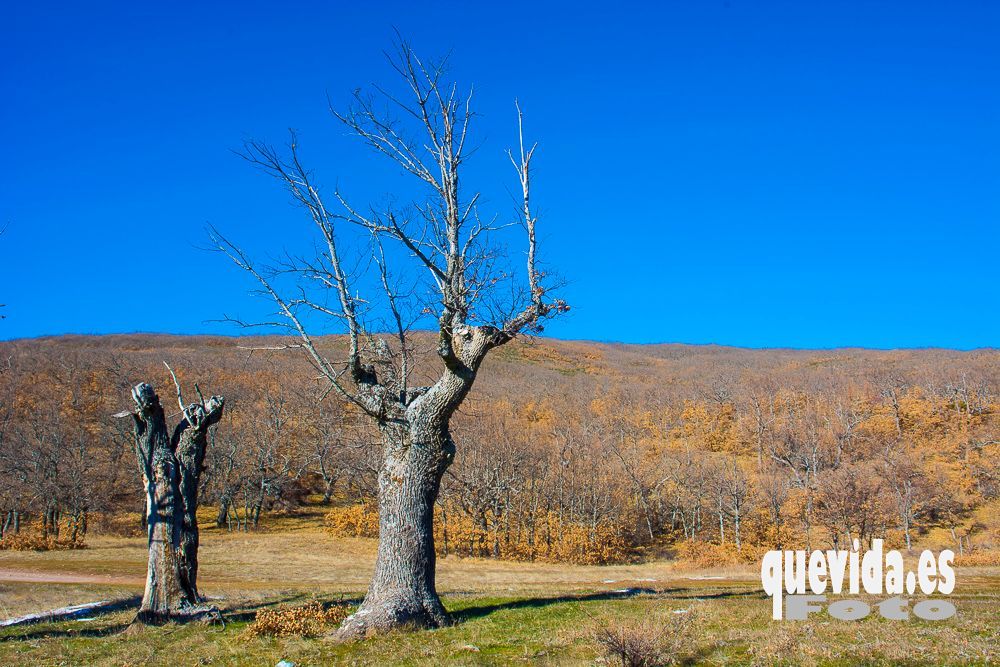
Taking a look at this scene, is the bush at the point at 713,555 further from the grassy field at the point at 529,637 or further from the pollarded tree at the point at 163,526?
the pollarded tree at the point at 163,526

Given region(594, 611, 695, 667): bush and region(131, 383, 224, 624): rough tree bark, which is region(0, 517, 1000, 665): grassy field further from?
region(131, 383, 224, 624): rough tree bark

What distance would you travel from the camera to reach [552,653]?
333 inches

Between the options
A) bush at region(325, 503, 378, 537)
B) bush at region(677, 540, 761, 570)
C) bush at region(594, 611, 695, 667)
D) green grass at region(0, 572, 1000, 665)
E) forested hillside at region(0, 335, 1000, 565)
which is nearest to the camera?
bush at region(594, 611, 695, 667)

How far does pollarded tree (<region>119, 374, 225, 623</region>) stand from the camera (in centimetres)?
1164

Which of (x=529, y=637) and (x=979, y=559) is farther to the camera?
(x=979, y=559)

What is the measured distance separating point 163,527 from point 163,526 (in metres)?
0.02

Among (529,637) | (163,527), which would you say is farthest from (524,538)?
(529,637)

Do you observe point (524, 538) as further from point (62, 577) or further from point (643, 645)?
point (643, 645)

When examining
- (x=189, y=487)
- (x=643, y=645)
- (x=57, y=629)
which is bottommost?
(x=57, y=629)

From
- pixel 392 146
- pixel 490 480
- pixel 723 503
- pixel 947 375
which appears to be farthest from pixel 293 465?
pixel 947 375

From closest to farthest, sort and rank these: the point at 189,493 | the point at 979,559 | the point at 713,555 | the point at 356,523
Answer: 1. the point at 189,493
2. the point at 979,559
3. the point at 713,555
4. the point at 356,523

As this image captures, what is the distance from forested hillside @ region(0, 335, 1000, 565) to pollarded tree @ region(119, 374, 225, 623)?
1370 cm

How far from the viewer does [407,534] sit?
426 inches

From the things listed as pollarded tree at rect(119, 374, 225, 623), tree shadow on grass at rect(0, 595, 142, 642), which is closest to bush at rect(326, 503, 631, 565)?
tree shadow on grass at rect(0, 595, 142, 642)
